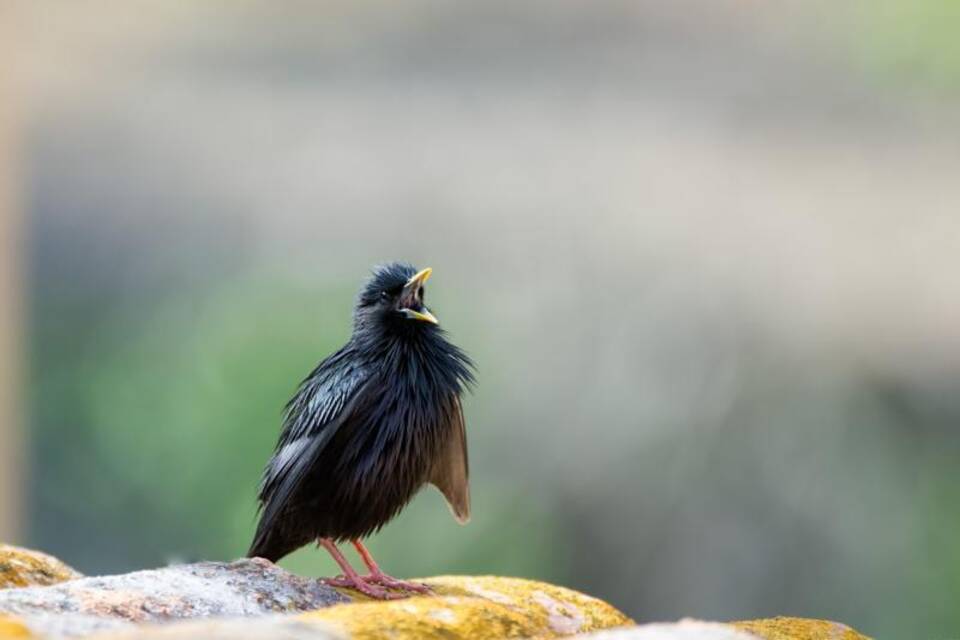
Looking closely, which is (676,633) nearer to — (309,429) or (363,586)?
(363,586)

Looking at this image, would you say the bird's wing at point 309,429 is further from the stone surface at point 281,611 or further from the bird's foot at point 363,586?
the stone surface at point 281,611

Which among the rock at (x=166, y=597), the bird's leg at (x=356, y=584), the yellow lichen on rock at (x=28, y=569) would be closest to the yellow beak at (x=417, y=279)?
the bird's leg at (x=356, y=584)

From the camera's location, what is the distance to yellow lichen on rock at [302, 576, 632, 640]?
8.92ft

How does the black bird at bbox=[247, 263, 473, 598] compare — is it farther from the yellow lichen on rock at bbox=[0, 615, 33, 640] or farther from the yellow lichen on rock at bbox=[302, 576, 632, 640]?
the yellow lichen on rock at bbox=[0, 615, 33, 640]

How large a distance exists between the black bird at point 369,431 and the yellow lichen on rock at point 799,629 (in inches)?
41.4

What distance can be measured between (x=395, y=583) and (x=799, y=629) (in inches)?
48.6

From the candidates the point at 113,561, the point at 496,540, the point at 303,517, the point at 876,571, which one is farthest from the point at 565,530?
the point at 303,517

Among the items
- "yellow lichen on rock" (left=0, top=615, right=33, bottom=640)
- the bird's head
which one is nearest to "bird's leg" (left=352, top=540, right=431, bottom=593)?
the bird's head

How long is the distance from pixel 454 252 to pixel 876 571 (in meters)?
4.10

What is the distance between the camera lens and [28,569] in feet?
12.1

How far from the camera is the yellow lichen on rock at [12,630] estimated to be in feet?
Result: 7.15

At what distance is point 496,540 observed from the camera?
921 centimetres

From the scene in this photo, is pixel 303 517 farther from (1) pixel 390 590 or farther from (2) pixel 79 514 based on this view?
(2) pixel 79 514

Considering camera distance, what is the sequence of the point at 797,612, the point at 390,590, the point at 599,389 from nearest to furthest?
the point at 390,590 → the point at 797,612 → the point at 599,389
